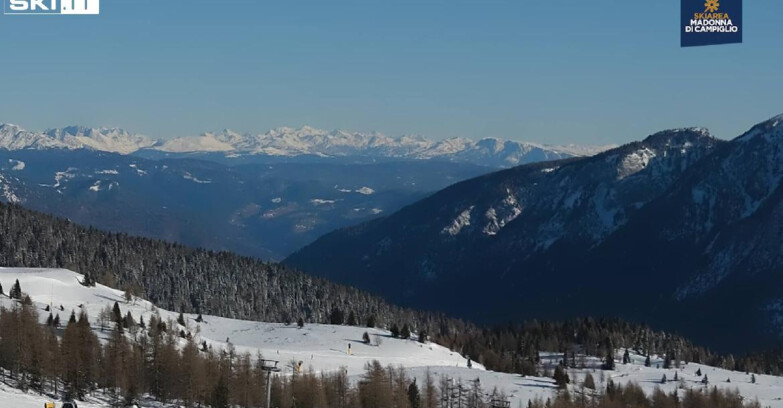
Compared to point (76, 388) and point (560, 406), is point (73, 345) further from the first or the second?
point (560, 406)

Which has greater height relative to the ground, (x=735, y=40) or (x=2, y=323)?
(x=735, y=40)

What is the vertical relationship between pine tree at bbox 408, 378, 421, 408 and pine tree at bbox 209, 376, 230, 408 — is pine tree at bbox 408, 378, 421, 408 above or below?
below

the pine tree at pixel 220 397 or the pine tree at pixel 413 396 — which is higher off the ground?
the pine tree at pixel 220 397

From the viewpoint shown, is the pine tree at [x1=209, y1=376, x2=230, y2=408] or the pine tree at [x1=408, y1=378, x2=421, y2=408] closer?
the pine tree at [x1=209, y1=376, x2=230, y2=408]

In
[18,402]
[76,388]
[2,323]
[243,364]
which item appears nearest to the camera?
[18,402]

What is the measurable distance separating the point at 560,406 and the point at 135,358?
72.6m

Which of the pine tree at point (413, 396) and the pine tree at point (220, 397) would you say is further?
the pine tree at point (413, 396)

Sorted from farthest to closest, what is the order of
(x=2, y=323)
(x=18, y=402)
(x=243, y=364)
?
(x=243, y=364) < (x=2, y=323) < (x=18, y=402)

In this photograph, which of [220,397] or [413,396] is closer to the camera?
[220,397]

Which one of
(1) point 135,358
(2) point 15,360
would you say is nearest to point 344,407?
(1) point 135,358

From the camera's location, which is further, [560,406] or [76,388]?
[560,406]

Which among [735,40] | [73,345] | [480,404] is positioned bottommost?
[480,404]

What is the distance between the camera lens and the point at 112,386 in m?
176

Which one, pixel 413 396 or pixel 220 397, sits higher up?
pixel 220 397
